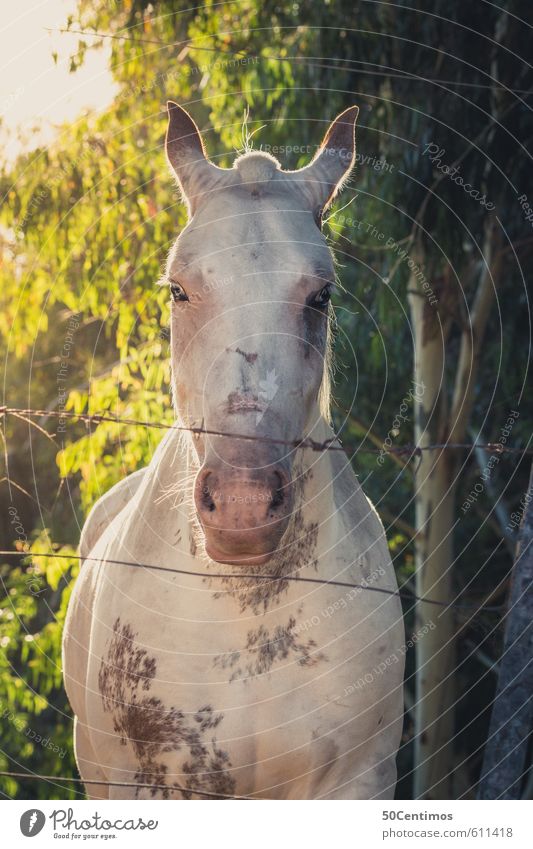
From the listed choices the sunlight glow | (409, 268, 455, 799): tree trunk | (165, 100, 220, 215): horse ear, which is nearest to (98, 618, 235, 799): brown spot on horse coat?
(165, 100, 220, 215): horse ear

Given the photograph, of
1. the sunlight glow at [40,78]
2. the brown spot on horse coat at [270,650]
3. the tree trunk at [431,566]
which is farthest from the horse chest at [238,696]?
the tree trunk at [431,566]

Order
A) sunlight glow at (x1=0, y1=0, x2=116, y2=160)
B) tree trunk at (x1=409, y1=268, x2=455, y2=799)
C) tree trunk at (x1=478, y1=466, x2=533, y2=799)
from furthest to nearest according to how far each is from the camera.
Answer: tree trunk at (x1=409, y1=268, x2=455, y2=799) → sunlight glow at (x1=0, y1=0, x2=116, y2=160) → tree trunk at (x1=478, y1=466, x2=533, y2=799)

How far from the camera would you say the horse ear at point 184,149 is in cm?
371

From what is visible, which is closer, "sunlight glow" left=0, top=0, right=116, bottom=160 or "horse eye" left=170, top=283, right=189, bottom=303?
"horse eye" left=170, top=283, right=189, bottom=303

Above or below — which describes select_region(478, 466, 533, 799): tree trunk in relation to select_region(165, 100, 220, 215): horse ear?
below

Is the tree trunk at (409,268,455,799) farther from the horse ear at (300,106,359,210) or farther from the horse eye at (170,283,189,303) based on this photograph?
the horse eye at (170,283,189,303)

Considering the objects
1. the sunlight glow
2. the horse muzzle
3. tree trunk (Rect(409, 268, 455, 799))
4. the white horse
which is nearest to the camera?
the horse muzzle

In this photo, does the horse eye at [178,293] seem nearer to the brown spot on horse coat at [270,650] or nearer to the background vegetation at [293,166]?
the brown spot on horse coat at [270,650]

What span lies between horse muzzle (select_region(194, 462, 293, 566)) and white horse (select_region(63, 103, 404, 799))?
16 cm

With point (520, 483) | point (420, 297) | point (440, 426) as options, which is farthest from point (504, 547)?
point (420, 297)

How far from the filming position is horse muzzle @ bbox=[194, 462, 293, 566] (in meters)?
2.79

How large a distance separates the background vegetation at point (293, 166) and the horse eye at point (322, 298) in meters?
2.99
